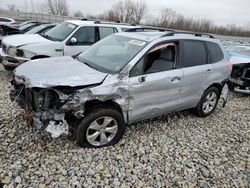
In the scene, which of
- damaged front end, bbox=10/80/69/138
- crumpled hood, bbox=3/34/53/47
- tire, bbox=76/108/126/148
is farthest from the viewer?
crumpled hood, bbox=3/34/53/47

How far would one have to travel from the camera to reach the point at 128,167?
3.11 metres

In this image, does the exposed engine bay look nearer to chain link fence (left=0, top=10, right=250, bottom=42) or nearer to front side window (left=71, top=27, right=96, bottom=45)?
front side window (left=71, top=27, right=96, bottom=45)

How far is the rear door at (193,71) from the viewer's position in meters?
4.05

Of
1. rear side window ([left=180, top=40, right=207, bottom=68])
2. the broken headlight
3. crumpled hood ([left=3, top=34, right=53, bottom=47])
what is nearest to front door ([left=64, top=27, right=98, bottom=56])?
crumpled hood ([left=3, top=34, right=53, bottom=47])

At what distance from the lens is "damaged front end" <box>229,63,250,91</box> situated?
21.7ft

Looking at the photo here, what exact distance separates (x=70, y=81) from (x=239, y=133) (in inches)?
137

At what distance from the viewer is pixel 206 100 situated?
4.79m

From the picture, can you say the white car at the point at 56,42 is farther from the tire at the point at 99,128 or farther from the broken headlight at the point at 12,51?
the tire at the point at 99,128

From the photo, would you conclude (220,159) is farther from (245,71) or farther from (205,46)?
(245,71)

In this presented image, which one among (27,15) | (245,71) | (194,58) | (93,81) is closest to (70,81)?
(93,81)

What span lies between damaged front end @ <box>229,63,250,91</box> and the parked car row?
210 cm

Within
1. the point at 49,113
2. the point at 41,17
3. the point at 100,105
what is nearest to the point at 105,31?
the point at 100,105

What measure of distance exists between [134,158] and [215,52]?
288cm

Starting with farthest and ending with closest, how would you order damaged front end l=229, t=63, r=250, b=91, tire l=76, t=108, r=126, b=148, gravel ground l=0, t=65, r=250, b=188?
damaged front end l=229, t=63, r=250, b=91
tire l=76, t=108, r=126, b=148
gravel ground l=0, t=65, r=250, b=188
